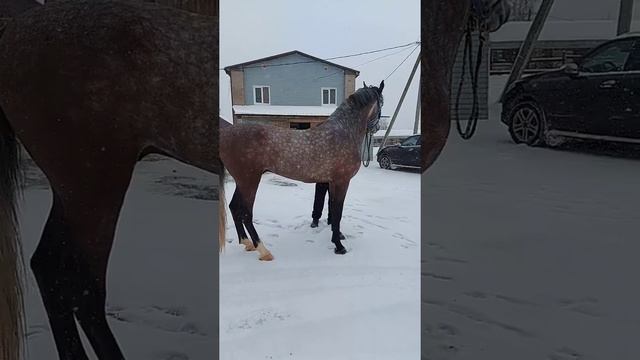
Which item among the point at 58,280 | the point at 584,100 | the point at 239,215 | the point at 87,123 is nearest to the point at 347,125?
the point at 239,215

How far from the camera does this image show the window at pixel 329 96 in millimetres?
1658

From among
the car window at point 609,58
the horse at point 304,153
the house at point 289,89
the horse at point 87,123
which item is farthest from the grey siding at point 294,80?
the car window at point 609,58

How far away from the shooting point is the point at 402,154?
1.61 metres

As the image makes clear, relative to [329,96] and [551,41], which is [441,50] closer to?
[551,41]

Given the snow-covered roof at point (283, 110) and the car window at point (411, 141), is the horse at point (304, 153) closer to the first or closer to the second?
the snow-covered roof at point (283, 110)

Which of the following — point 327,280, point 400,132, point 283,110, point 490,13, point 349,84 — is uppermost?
point 490,13

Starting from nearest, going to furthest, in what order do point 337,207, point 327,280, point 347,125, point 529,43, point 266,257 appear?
1. point 529,43
2. point 327,280
3. point 266,257
4. point 337,207
5. point 347,125

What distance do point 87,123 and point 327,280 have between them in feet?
2.99

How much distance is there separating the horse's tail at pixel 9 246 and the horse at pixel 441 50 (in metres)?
1.03

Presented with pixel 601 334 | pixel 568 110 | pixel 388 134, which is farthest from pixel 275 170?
pixel 601 334

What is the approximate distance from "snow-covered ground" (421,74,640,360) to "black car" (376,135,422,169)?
0.42 meters

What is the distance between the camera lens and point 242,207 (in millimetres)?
1673

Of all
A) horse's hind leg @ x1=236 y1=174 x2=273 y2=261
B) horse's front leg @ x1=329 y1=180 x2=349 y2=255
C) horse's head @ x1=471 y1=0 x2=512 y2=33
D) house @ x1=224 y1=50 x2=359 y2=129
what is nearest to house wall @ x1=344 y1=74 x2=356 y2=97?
house @ x1=224 y1=50 x2=359 y2=129

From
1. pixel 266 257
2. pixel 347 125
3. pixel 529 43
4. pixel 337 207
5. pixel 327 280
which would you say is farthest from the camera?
pixel 347 125
